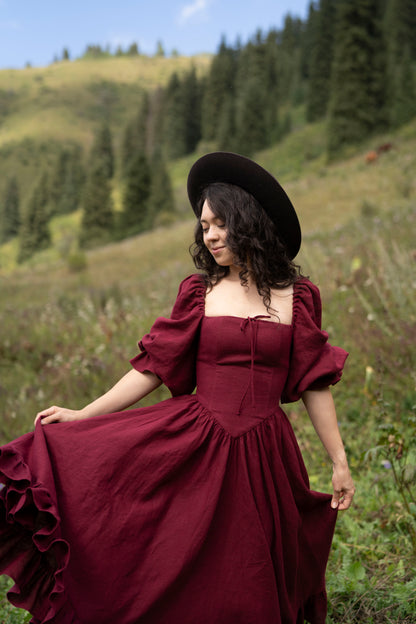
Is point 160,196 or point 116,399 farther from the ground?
point 160,196

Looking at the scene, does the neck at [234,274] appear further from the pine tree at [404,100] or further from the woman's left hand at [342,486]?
the pine tree at [404,100]

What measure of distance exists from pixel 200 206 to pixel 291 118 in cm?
5531

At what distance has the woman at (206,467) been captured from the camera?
1.96 m

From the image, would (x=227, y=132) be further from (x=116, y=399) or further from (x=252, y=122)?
(x=116, y=399)

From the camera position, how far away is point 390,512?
3.34 meters

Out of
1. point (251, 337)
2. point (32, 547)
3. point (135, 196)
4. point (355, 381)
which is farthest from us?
point (135, 196)

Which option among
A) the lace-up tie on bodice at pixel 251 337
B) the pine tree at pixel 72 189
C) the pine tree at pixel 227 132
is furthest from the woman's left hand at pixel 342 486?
the pine tree at pixel 72 189

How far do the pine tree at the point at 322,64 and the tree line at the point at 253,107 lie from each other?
0.28 feet

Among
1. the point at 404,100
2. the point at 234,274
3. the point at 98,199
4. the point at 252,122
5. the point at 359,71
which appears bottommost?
the point at 234,274

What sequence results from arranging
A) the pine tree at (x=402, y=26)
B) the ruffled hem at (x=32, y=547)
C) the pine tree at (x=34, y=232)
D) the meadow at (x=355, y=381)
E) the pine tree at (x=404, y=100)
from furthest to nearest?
the pine tree at (x=34, y=232), the pine tree at (x=402, y=26), the pine tree at (x=404, y=100), the meadow at (x=355, y=381), the ruffled hem at (x=32, y=547)

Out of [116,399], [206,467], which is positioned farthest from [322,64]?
[206,467]

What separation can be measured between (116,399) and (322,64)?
4830 centimetres

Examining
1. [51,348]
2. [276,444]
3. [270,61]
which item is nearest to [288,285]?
[276,444]

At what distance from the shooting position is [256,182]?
2.23m
